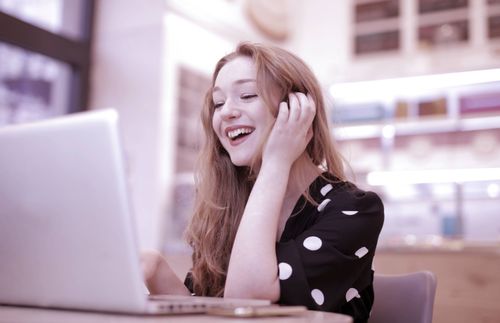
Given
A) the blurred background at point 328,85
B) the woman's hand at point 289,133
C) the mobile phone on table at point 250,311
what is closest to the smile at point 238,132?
the woman's hand at point 289,133

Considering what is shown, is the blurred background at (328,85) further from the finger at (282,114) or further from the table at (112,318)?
the table at (112,318)

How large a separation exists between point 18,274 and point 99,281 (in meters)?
0.14

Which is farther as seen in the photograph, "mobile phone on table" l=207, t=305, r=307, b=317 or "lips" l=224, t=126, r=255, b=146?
"lips" l=224, t=126, r=255, b=146

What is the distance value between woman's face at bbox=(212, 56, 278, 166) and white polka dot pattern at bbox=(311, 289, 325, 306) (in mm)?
324

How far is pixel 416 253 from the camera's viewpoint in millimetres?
2422

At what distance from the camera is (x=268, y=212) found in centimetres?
105

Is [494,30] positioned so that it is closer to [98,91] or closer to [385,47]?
[385,47]

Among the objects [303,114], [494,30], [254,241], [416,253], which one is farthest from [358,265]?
[494,30]

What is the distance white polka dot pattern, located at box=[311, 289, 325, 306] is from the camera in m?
0.99

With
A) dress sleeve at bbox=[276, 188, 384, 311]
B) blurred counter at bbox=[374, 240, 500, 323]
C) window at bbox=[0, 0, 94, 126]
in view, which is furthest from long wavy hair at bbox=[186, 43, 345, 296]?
window at bbox=[0, 0, 94, 126]

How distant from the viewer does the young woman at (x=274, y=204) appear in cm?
101

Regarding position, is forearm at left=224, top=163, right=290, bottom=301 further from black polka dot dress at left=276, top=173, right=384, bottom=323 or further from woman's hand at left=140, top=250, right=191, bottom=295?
woman's hand at left=140, top=250, right=191, bottom=295

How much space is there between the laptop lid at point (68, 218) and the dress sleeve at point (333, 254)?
35cm

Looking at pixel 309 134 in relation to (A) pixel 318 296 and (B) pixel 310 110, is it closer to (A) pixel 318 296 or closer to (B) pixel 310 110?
(B) pixel 310 110
